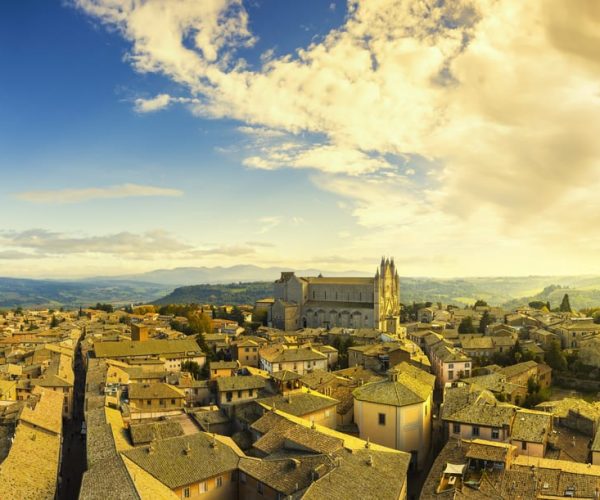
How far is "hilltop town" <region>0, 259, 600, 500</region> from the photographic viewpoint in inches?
1081

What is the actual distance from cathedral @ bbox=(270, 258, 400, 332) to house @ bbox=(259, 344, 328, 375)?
32887 mm

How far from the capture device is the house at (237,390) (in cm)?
4853

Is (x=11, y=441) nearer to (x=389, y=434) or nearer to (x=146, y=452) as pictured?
(x=146, y=452)

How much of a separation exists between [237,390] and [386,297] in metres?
60.7

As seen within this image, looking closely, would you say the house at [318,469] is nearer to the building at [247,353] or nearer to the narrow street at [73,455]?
the narrow street at [73,455]

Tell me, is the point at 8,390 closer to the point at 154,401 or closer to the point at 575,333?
the point at 154,401

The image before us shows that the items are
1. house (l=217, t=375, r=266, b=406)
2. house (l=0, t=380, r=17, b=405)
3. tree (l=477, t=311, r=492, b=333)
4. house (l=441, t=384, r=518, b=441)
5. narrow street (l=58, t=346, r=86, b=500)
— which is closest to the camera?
house (l=441, t=384, r=518, b=441)

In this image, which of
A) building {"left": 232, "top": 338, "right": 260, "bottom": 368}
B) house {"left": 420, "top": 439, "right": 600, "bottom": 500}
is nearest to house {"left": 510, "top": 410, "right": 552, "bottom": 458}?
house {"left": 420, "top": 439, "right": 600, "bottom": 500}

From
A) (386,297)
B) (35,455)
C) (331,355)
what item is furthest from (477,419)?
(386,297)

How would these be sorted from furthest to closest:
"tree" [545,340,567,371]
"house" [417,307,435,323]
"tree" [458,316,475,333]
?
"house" [417,307,435,323], "tree" [458,316,475,333], "tree" [545,340,567,371]

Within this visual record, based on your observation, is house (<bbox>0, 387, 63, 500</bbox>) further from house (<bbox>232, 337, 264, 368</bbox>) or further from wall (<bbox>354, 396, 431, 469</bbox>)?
house (<bbox>232, 337, 264, 368</bbox>)

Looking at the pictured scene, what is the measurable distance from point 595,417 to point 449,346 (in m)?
29.1

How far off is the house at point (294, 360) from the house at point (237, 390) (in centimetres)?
1260

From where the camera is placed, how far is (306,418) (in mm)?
40062
